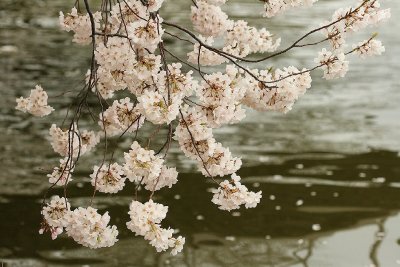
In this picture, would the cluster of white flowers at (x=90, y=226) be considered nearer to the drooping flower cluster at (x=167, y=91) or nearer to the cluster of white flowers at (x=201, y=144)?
the drooping flower cluster at (x=167, y=91)

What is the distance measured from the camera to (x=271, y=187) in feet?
19.3

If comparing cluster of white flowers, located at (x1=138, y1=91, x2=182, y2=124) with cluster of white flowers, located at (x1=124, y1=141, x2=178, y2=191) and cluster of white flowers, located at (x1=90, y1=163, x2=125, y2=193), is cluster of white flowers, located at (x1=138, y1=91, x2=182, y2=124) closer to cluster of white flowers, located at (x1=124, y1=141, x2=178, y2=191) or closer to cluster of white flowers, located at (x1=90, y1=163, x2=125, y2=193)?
cluster of white flowers, located at (x1=124, y1=141, x2=178, y2=191)

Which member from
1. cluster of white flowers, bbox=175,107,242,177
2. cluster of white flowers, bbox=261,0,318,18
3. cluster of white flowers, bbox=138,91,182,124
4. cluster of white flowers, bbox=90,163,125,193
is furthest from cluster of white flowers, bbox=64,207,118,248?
cluster of white flowers, bbox=261,0,318,18

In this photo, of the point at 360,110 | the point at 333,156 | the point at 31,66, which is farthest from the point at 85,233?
the point at 31,66

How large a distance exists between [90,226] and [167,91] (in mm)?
584

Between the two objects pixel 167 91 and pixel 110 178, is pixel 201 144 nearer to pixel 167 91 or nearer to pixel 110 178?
pixel 167 91

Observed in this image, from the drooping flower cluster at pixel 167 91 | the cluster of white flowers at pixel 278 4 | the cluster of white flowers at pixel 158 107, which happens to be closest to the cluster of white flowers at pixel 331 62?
the drooping flower cluster at pixel 167 91

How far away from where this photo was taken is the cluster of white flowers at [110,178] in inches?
122

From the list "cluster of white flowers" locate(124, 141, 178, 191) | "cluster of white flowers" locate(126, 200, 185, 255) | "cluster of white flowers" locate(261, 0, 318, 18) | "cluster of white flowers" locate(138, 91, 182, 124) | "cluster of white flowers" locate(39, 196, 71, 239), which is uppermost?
"cluster of white flowers" locate(261, 0, 318, 18)

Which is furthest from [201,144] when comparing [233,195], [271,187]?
[271,187]

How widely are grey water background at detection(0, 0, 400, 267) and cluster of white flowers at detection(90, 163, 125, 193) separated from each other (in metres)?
1.02

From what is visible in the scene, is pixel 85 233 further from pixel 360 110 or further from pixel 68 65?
pixel 68 65

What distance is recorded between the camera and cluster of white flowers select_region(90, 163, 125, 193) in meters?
3.10

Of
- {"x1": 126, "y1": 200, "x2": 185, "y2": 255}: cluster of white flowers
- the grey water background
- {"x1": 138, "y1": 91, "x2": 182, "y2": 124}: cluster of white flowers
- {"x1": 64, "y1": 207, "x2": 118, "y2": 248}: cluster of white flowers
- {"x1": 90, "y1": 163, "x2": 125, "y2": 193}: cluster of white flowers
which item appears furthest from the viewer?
the grey water background
